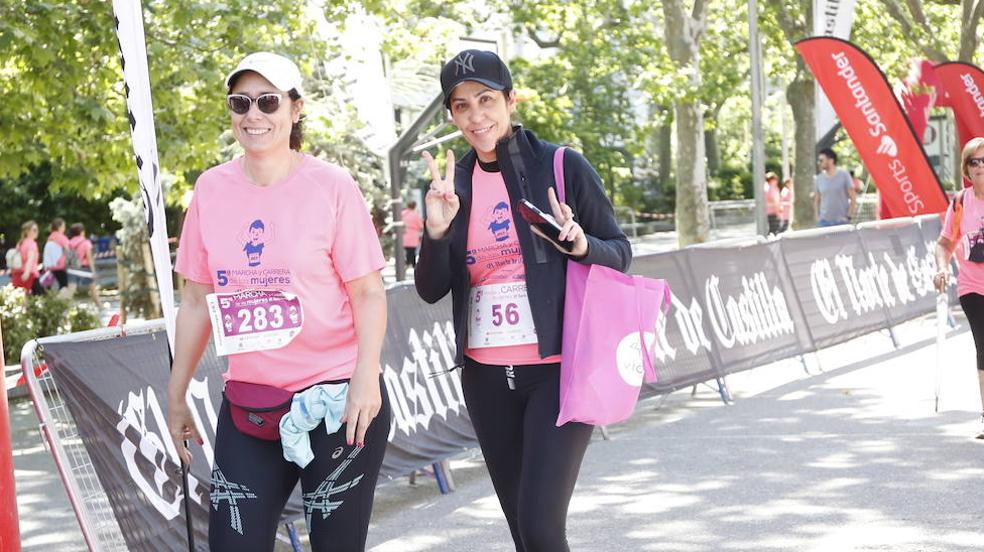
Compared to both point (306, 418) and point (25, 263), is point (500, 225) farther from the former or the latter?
point (25, 263)

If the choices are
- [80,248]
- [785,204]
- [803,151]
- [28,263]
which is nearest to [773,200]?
[803,151]

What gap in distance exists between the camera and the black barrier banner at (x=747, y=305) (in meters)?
11.6

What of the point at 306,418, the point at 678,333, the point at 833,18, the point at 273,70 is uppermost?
the point at 833,18

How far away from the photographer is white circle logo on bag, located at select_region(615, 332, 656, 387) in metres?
4.49

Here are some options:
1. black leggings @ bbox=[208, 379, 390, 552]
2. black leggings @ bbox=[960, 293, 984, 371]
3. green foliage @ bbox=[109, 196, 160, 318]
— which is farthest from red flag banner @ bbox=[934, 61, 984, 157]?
black leggings @ bbox=[208, 379, 390, 552]

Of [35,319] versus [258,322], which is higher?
[258,322]

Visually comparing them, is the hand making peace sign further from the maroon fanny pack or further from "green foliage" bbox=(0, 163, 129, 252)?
"green foliage" bbox=(0, 163, 129, 252)

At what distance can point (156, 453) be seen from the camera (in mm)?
6301

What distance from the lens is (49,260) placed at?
26797 mm

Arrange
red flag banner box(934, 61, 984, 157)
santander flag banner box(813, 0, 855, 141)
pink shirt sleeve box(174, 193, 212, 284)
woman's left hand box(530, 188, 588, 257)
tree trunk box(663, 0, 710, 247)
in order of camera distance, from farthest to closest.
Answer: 1. tree trunk box(663, 0, 710, 247)
2. red flag banner box(934, 61, 984, 157)
3. santander flag banner box(813, 0, 855, 141)
4. woman's left hand box(530, 188, 588, 257)
5. pink shirt sleeve box(174, 193, 212, 284)

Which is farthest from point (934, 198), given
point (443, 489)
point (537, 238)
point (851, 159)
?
point (851, 159)

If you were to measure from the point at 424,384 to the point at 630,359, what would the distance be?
4.09 metres

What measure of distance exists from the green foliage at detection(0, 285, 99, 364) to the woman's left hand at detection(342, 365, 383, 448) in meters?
14.6

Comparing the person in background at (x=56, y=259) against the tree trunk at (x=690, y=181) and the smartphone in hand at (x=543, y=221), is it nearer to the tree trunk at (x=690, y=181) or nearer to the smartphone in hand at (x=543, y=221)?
the tree trunk at (x=690, y=181)
